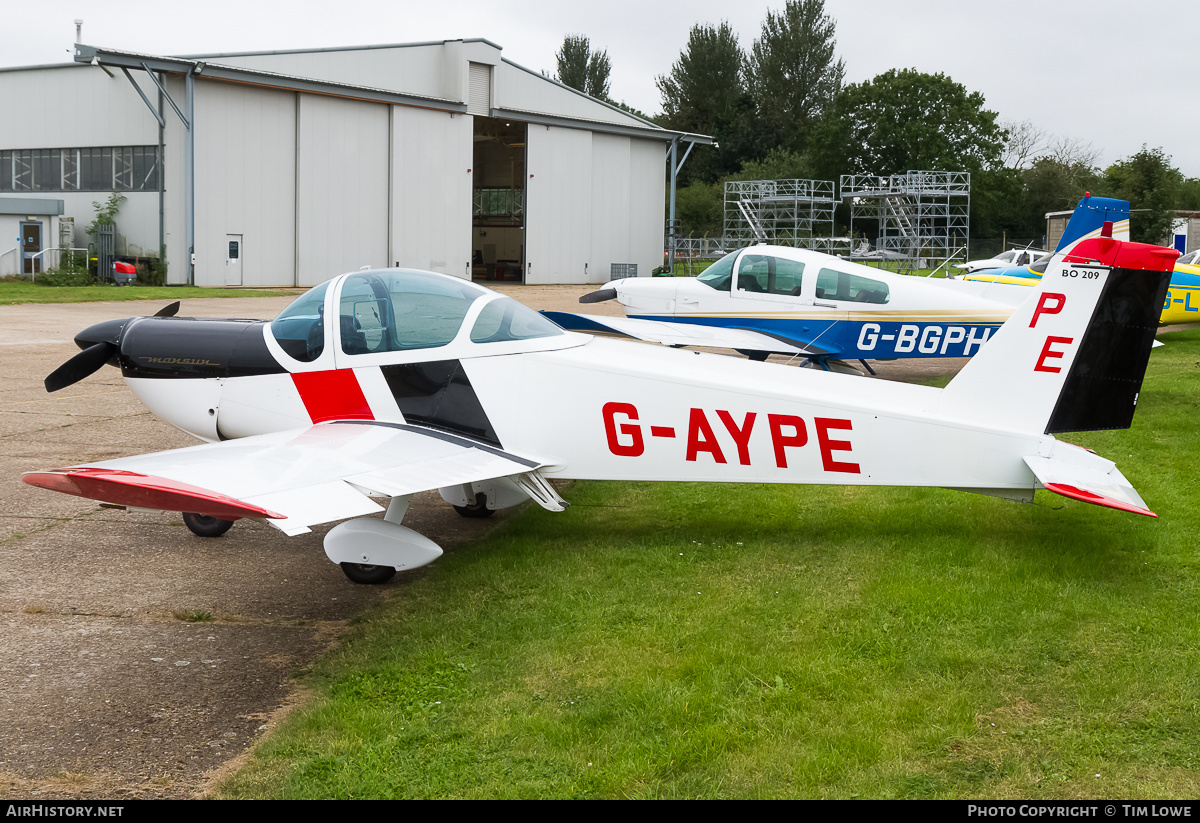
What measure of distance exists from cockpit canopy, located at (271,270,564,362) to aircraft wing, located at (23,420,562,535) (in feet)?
1.79

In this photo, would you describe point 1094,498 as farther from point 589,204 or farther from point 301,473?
point 589,204

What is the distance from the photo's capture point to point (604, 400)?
6250 mm

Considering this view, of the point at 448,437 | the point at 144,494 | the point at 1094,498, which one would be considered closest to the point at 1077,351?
the point at 1094,498

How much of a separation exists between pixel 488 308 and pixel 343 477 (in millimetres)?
1842

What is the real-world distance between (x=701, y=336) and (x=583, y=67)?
87643 millimetres

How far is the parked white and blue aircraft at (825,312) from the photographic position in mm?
12781

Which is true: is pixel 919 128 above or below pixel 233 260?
above

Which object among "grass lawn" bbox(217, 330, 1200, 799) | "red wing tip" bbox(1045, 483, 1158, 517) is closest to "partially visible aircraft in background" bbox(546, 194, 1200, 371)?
"grass lawn" bbox(217, 330, 1200, 799)

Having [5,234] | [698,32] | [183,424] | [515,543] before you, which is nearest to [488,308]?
[515,543]

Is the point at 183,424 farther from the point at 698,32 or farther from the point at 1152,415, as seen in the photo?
the point at 698,32

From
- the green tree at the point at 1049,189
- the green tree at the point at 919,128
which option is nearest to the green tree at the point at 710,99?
the green tree at the point at 919,128

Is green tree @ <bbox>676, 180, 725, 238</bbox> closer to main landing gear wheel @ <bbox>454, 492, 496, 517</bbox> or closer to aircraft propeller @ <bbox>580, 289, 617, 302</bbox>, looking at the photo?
aircraft propeller @ <bbox>580, 289, 617, 302</bbox>

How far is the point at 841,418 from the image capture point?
607 centimetres

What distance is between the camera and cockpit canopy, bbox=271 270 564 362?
21.0 ft
